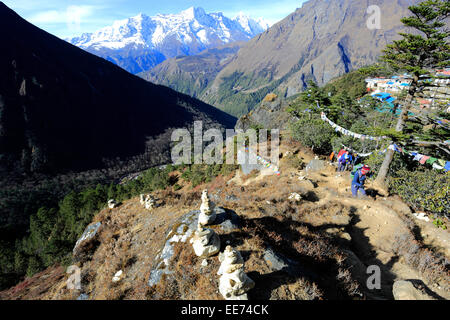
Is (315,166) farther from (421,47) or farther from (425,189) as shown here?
(421,47)

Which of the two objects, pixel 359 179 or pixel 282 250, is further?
pixel 359 179

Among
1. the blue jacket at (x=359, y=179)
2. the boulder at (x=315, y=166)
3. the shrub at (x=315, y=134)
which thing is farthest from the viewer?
the shrub at (x=315, y=134)

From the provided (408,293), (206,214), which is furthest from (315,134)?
(206,214)

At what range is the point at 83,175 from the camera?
134m

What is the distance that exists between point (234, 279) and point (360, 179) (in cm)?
1227

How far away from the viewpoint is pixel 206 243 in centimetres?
632

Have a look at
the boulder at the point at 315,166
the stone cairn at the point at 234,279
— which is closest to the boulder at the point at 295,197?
the boulder at the point at 315,166

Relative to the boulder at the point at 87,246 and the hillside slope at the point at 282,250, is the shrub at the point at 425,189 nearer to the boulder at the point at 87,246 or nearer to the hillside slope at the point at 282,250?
the hillside slope at the point at 282,250

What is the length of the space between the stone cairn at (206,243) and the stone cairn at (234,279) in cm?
142

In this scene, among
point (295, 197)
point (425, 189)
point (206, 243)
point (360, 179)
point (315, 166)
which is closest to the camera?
point (206, 243)

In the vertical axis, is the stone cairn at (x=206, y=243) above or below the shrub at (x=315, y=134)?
below

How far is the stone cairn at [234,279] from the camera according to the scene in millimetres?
4844

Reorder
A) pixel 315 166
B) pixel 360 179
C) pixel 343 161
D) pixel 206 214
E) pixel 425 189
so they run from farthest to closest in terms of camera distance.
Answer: pixel 315 166 < pixel 343 161 < pixel 360 179 < pixel 425 189 < pixel 206 214
